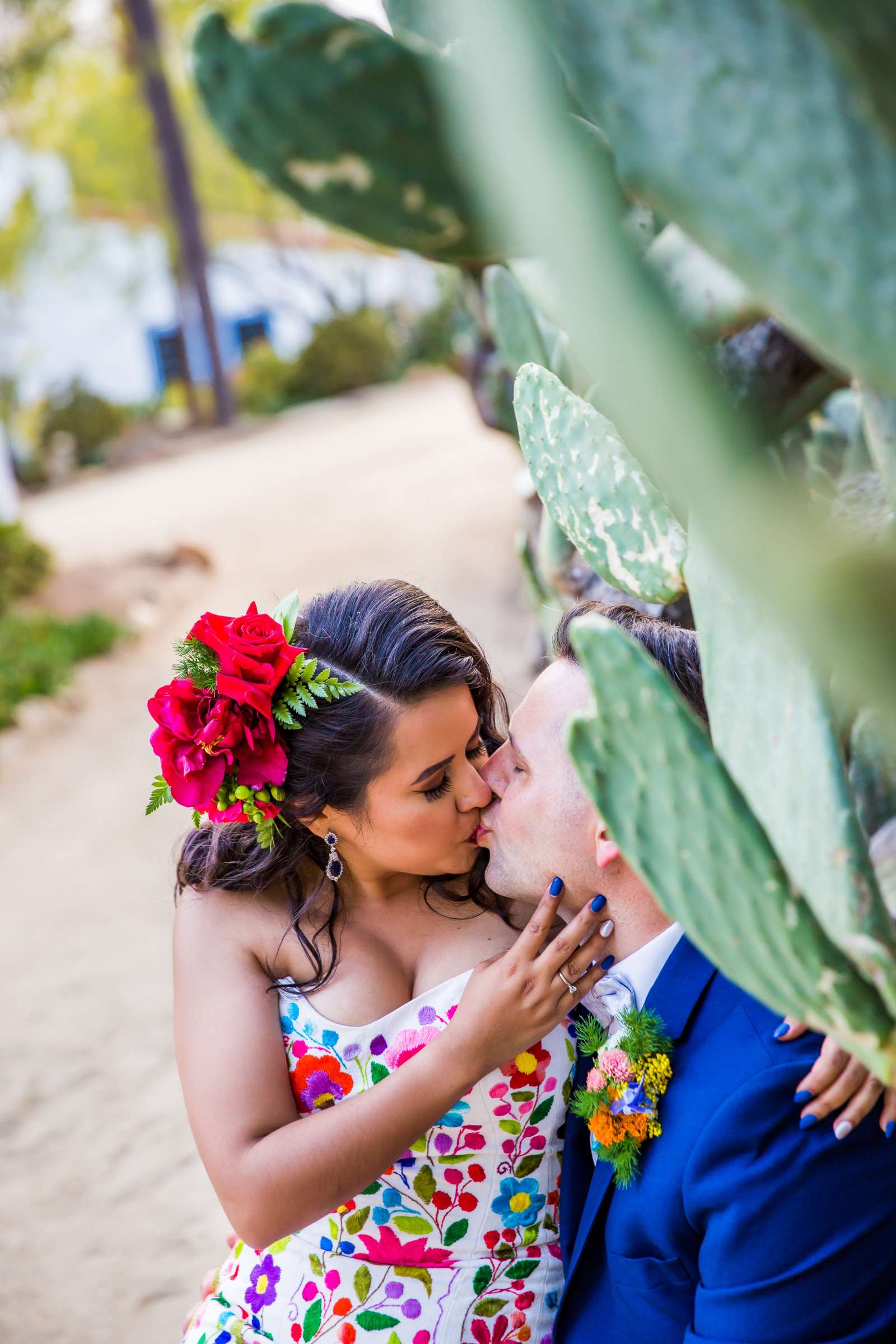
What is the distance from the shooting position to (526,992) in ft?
5.14

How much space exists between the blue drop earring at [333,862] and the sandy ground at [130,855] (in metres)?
0.34

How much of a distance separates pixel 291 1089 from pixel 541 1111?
0.40 metres

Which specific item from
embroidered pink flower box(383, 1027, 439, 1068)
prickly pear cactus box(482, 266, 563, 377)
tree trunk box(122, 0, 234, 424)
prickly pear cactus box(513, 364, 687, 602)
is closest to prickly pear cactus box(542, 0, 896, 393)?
prickly pear cactus box(513, 364, 687, 602)

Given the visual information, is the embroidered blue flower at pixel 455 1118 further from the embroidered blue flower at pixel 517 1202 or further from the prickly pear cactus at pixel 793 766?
the prickly pear cactus at pixel 793 766

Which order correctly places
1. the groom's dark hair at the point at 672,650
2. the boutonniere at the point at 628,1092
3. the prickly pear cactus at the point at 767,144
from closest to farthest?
1. the prickly pear cactus at the point at 767,144
2. the boutonniere at the point at 628,1092
3. the groom's dark hair at the point at 672,650

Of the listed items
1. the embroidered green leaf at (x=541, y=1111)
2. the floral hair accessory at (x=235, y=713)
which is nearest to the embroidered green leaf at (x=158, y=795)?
the floral hair accessory at (x=235, y=713)

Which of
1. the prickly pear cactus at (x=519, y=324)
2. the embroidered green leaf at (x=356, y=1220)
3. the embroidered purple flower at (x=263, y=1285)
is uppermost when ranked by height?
Result: the prickly pear cactus at (x=519, y=324)

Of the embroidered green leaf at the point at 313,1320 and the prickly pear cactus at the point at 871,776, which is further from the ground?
the prickly pear cactus at the point at 871,776

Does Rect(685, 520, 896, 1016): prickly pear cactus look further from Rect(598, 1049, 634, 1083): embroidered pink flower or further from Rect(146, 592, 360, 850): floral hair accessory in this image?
Rect(146, 592, 360, 850): floral hair accessory

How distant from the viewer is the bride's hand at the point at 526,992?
5.11 ft

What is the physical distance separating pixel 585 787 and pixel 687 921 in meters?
0.12

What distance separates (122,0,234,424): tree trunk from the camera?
16.2 meters

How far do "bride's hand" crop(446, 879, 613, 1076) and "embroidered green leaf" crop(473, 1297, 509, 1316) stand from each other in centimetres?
50

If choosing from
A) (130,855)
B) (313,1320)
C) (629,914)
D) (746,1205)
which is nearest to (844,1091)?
(746,1205)
